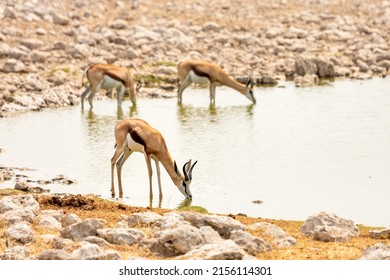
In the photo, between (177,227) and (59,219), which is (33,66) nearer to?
(59,219)

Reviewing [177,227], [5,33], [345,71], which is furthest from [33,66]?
[177,227]

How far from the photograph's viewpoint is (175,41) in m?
36.5

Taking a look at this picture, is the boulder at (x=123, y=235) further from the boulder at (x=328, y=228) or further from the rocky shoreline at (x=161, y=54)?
the boulder at (x=328, y=228)

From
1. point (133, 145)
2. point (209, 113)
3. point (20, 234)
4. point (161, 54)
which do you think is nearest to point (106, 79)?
point (209, 113)

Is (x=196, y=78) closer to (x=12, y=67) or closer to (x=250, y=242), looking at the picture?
(x=12, y=67)

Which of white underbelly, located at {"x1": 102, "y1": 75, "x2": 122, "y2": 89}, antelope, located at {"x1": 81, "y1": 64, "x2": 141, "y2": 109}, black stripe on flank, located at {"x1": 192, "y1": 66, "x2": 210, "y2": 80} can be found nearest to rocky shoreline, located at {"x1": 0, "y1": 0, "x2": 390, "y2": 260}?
antelope, located at {"x1": 81, "y1": 64, "x2": 141, "y2": 109}

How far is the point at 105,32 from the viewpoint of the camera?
36.6 m

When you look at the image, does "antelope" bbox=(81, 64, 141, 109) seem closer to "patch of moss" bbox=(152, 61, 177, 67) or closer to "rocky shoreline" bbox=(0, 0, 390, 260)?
"rocky shoreline" bbox=(0, 0, 390, 260)

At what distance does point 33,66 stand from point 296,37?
40.3 ft

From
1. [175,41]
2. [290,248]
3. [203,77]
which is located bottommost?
[290,248]

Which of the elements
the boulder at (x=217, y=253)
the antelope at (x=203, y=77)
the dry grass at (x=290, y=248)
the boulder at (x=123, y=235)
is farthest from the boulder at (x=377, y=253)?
the antelope at (x=203, y=77)

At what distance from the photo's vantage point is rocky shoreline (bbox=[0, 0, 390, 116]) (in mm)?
30609

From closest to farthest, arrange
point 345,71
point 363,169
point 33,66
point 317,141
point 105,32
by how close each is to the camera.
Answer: point 363,169
point 317,141
point 33,66
point 345,71
point 105,32

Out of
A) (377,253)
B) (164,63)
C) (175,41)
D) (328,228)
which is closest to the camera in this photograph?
(377,253)
